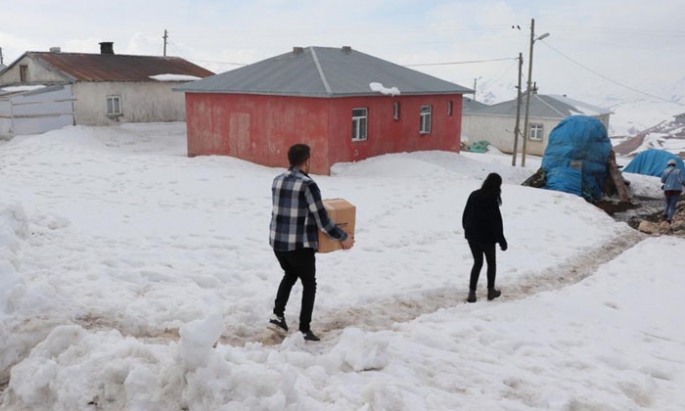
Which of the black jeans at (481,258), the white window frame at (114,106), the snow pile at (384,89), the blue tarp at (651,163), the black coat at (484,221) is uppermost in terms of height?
the snow pile at (384,89)

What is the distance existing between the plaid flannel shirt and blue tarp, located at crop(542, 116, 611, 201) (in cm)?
1732

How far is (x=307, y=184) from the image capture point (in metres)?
5.65

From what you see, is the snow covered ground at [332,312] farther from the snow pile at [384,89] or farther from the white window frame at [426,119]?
the white window frame at [426,119]

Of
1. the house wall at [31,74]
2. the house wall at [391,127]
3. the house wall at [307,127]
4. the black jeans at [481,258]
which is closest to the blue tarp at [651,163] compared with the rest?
the house wall at [391,127]

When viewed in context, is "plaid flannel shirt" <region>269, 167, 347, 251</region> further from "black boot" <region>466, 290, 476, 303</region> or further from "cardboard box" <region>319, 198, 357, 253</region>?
"black boot" <region>466, 290, 476, 303</region>

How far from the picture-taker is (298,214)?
5.71 metres

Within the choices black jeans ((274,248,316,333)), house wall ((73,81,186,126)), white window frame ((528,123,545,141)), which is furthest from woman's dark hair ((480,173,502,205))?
white window frame ((528,123,545,141))

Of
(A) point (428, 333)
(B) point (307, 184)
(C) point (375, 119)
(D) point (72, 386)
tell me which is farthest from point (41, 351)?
(C) point (375, 119)

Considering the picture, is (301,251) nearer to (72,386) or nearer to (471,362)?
(471,362)

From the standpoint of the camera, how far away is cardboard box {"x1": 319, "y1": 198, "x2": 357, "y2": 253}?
5844 mm

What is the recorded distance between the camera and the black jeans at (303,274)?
579 centimetres

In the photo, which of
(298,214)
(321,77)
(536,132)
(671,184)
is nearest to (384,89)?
(321,77)

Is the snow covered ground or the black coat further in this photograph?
the black coat

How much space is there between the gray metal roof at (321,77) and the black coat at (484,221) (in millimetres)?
13588
